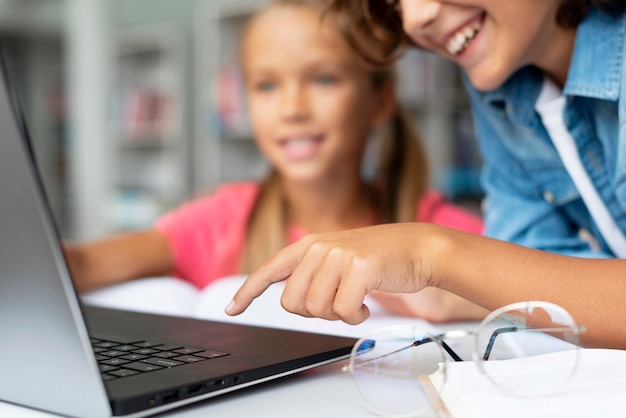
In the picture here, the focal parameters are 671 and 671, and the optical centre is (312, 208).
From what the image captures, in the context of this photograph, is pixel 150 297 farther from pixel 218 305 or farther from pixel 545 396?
pixel 545 396

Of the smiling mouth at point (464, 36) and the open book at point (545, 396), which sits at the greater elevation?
the smiling mouth at point (464, 36)

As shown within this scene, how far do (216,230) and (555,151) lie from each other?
100 cm

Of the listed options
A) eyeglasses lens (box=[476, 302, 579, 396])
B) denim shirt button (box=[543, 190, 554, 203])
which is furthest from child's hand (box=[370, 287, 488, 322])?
eyeglasses lens (box=[476, 302, 579, 396])

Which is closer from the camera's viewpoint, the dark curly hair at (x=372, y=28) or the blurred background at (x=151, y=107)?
the dark curly hair at (x=372, y=28)

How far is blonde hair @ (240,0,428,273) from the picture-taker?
1.63 metres

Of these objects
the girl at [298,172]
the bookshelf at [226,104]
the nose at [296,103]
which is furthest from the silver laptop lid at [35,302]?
the bookshelf at [226,104]

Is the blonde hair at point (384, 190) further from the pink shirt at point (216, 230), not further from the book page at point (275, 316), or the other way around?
the book page at point (275, 316)

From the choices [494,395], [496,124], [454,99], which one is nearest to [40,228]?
[494,395]

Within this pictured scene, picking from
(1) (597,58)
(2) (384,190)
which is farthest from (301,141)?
(1) (597,58)

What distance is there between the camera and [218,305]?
2.97 feet

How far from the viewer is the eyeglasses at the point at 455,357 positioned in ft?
1.55

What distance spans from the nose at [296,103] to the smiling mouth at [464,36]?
2.10 feet

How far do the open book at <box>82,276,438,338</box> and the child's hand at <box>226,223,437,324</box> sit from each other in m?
0.19

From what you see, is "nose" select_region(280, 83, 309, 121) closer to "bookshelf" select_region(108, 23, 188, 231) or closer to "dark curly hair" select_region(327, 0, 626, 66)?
"dark curly hair" select_region(327, 0, 626, 66)
